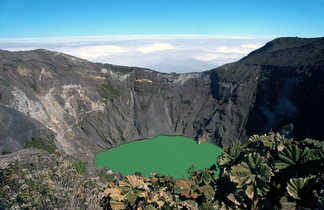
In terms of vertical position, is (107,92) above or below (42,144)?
above

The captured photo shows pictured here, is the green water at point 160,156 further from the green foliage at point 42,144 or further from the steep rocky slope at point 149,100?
the green foliage at point 42,144

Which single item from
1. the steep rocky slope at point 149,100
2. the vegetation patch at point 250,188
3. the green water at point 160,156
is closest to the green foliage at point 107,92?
the steep rocky slope at point 149,100

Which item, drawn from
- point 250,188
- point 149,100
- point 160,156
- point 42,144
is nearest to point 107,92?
point 149,100

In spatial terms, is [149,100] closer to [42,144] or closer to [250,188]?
[42,144]

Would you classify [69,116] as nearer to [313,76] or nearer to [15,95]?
[15,95]

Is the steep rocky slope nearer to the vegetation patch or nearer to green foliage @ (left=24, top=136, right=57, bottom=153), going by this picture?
green foliage @ (left=24, top=136, right=57, bottom=153)

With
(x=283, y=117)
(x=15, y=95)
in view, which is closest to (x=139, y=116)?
(x=15, y=95)

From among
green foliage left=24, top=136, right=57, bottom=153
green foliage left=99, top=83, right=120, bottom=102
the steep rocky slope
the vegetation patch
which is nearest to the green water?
the steep rocky slope
